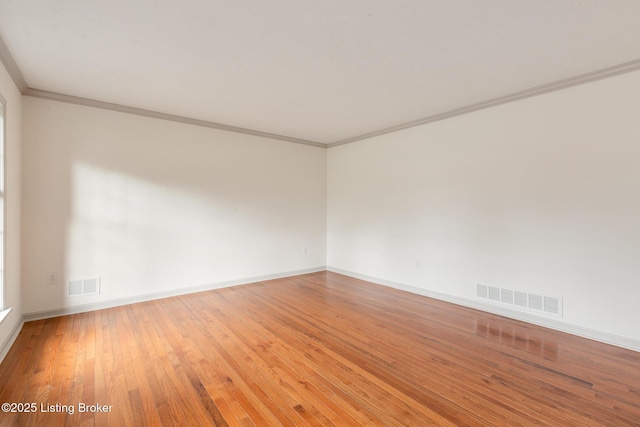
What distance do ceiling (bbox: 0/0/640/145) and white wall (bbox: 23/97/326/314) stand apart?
19.2 inches

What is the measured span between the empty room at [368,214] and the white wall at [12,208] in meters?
0.05

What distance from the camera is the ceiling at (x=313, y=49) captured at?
6.43ft

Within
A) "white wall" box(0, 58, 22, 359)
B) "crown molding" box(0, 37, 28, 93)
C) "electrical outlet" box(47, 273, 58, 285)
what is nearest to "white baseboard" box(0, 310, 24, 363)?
"white wall" box(0, 58, 22, 359)

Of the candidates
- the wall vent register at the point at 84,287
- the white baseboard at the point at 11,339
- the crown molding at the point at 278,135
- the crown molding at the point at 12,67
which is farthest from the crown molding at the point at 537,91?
the white baseboard at the point at 11,339

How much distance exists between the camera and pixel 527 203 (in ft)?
11.0

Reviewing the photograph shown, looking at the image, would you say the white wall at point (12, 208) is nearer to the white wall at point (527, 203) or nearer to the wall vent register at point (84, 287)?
the wall vent register at point (84, 287)

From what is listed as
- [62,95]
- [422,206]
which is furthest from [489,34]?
[62,95]

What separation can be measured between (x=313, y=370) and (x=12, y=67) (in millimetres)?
3788

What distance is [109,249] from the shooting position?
3.78 m

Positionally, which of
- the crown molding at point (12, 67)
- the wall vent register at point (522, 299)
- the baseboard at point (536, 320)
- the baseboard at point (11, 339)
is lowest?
the baseboard at point (11, 339)

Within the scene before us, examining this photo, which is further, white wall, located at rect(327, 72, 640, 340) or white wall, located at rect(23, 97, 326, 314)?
white wall, located at rect(23, 97, 326, 314)

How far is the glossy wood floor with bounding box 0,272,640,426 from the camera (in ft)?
6.08

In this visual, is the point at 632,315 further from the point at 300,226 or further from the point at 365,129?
the point at 300,226

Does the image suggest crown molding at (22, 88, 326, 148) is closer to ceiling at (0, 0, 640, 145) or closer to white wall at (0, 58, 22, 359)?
ceiling at (0, 0, 640, 145)
